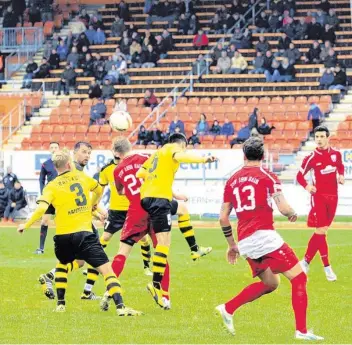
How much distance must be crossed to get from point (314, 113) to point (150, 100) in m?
6.73

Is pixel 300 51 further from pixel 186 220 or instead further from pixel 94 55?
pixel 186 220

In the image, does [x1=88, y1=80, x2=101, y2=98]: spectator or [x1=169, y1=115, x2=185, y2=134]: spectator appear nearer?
[x1=169, y1=115, x2=185, y2=134]: spectator

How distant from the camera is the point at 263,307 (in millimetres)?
13320

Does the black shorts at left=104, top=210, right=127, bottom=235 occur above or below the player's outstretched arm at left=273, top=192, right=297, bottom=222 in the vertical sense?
below

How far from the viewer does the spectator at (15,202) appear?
100 ft

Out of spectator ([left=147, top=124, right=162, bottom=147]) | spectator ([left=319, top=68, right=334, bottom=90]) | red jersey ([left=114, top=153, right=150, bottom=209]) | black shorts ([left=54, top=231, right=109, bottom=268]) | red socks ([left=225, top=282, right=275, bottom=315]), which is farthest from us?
spectator ([left=319, top=68, right=334, bottom=90])

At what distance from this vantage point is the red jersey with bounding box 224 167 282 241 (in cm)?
1075

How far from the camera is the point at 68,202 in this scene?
12.5 metres

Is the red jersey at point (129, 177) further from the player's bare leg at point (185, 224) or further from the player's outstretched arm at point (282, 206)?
the player's outstretched arm at point (282, 206)

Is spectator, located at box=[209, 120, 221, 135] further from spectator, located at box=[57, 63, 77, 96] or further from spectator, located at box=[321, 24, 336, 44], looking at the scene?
spectator, located at box=[57, 63, 77, 96]

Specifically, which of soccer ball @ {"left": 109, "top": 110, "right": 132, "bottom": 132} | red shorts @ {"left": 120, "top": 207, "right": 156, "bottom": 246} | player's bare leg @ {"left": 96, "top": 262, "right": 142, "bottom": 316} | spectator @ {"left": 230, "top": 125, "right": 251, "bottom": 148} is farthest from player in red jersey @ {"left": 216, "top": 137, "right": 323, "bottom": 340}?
spectator @ {"left": 230, "top": 125, "right": 251, "bottom": 148}

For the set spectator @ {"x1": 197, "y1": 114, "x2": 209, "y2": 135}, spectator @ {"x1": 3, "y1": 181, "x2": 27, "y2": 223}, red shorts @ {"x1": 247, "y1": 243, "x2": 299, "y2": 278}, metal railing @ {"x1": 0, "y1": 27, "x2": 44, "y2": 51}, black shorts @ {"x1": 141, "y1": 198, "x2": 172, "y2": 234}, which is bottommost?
spectator @ {"x1": 3, "y1": 181, "x2": 27, "y2": 223}

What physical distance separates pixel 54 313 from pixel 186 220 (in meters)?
2.58

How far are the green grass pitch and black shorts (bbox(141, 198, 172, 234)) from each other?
985mm
